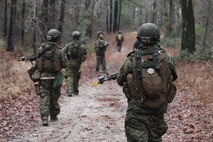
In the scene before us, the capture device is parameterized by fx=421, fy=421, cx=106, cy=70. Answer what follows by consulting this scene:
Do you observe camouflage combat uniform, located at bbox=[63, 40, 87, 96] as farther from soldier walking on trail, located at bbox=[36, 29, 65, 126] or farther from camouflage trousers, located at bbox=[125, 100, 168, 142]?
camouflage trousers, located at bbox=[125, 100, 168, 142]

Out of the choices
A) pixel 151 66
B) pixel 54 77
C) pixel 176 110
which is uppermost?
pixel 151 66

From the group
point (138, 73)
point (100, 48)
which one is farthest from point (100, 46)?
point (138, 73)

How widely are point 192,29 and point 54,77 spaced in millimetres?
12033

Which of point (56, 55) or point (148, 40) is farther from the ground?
point (148, 40)

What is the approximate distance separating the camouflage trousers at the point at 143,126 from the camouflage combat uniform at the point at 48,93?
187 inches

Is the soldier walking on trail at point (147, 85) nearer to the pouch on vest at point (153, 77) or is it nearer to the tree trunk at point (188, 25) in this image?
the pouch on vest at point (153, 77)

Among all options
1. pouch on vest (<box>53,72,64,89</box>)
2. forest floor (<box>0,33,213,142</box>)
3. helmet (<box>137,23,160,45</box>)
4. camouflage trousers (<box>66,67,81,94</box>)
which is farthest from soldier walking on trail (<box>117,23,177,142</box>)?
camouflage trousers (<box>66,67,81,94</box>)

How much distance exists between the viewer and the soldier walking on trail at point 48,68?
1063 cm

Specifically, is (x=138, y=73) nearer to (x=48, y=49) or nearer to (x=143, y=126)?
(x=143, y=126)

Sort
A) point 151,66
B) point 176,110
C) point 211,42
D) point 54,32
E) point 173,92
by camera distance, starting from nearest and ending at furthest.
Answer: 1. point 151,66
2. point 173,92
3. point 54,32
4. point 176,110
5. point 211,42

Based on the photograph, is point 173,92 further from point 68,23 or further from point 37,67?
point 68,23

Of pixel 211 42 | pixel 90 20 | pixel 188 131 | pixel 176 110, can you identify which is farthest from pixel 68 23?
pixel 188 131

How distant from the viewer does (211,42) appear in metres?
24.9

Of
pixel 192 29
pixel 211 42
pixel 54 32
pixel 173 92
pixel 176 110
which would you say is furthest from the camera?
pixel 211 42
